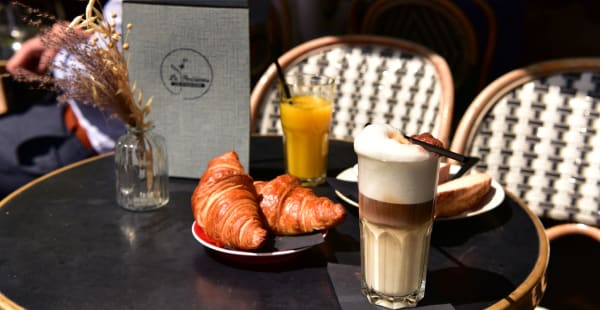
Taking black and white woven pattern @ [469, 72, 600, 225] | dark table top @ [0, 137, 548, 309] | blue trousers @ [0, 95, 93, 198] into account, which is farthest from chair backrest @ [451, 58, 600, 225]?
blue trousers @ [0, 95, 93, 198]

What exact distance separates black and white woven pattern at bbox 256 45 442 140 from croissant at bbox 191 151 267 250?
2.79ft

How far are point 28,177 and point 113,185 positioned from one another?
98 centimetres

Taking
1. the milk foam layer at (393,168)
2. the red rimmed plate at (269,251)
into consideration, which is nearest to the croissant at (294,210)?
the red rimmed plate at (269,251)

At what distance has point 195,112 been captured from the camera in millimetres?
1183

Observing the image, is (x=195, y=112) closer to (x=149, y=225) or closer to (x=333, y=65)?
(x=149, y=225)

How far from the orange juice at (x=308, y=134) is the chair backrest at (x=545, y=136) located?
0.44 meters

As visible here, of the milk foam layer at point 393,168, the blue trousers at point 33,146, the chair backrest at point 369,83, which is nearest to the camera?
the milk foam layer at point 393,168

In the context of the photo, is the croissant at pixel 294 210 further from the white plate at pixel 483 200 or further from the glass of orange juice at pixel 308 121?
the glass of orange juice at pixel 308 121

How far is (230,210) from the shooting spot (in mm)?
855

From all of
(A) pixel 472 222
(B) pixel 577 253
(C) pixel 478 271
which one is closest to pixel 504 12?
(B) pixel 577 253

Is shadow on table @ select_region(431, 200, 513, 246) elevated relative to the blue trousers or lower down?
elevated

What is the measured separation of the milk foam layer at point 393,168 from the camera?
0.71 m

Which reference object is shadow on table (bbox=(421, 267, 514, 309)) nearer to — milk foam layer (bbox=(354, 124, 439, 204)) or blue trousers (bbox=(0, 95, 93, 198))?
milk foam layer (bbox=(354, 124, 439, 204))

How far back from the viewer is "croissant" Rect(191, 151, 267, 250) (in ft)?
2.73
